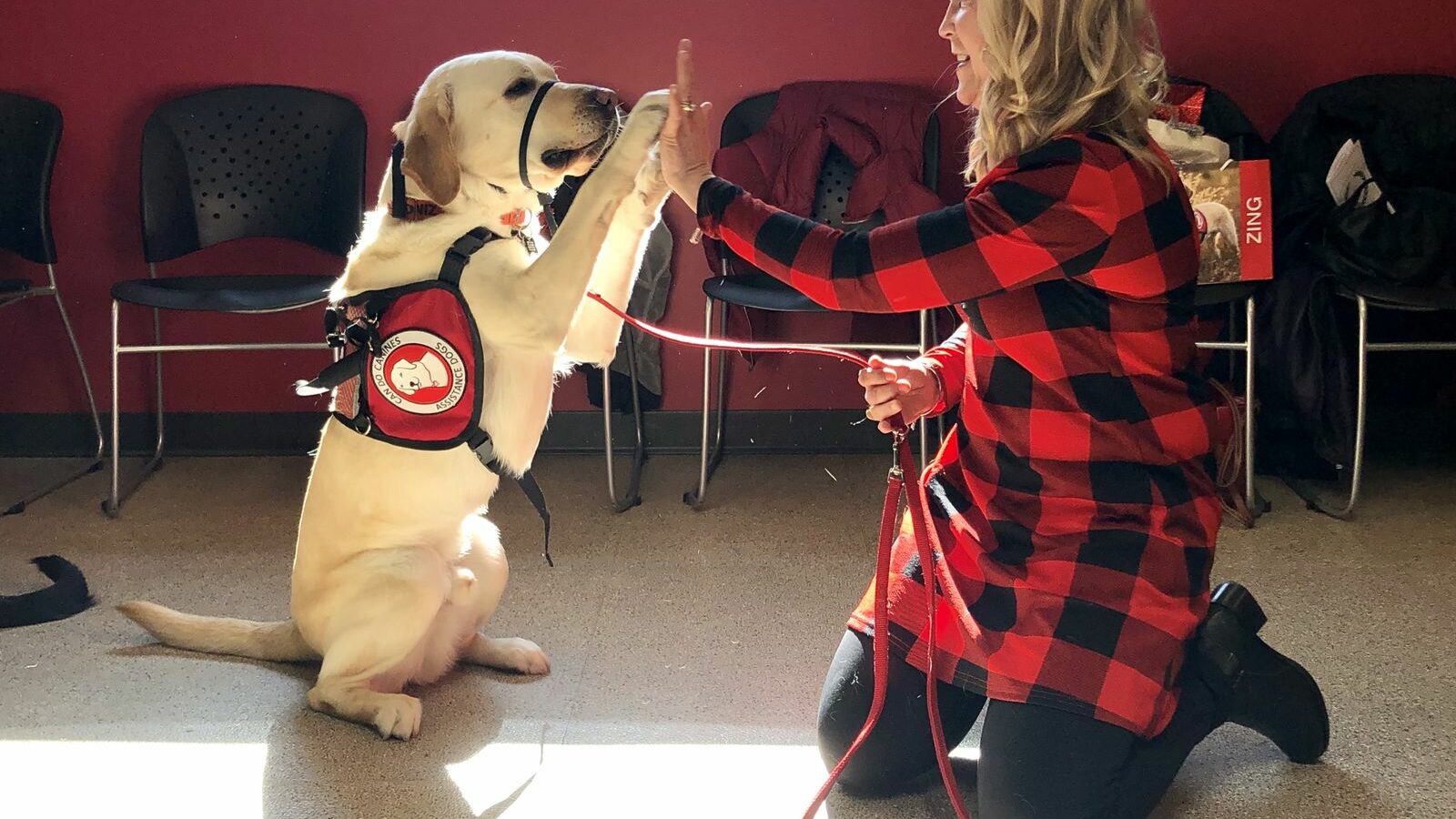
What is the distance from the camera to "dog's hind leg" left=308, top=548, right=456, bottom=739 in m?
1.91

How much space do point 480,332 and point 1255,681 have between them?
1246mm

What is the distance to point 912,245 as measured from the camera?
1498 millimetres

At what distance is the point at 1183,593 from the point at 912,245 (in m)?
0.59

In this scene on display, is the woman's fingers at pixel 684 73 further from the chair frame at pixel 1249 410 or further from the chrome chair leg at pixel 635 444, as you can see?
the chair frame at pixel 1249 410

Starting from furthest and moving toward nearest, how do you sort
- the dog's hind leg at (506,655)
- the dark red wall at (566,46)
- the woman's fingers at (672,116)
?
1. the dark red wall at (566,46)
2. the dog's hind leg at (506,655)
3. the woman's fingers at (672,116)

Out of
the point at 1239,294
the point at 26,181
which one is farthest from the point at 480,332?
the point at 26,181

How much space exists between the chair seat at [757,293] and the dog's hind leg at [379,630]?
3.94 ft

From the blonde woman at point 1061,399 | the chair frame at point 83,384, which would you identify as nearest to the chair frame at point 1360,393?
the blonde woman at point 1061,399

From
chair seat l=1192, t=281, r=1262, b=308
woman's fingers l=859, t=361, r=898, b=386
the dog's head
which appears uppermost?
the dog's head

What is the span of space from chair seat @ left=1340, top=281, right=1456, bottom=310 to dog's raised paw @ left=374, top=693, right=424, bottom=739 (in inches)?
95.2

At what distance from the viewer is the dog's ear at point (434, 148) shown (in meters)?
1.79

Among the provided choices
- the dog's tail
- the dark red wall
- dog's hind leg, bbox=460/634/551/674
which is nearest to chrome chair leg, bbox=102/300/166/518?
the dark red wall

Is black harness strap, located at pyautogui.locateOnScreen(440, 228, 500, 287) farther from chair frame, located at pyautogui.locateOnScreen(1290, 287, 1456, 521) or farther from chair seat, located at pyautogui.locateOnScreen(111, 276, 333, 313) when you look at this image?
chair frame, located at pyautogui.locateOnScreen(1290, 287, 1456, 521)

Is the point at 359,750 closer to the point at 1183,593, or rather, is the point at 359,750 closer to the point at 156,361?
the point at 1183,593
